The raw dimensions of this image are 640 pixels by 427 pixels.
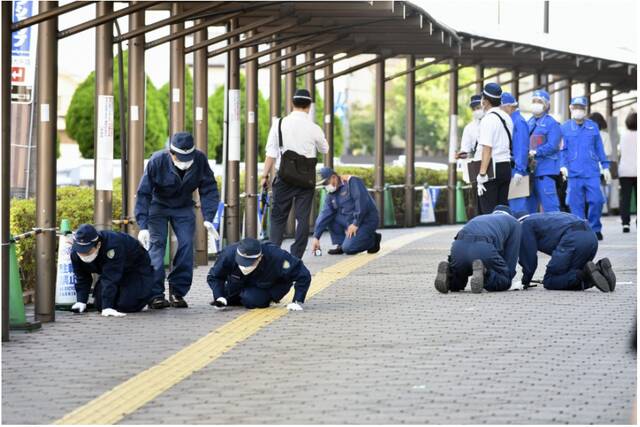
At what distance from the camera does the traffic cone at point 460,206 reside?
101 feet

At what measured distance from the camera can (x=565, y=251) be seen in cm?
1444

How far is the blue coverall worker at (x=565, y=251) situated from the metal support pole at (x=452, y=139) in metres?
13.0

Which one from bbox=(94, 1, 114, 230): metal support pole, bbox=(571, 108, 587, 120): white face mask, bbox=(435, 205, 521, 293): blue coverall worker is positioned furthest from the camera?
bbox=(571, 108, 587, 120): white face mask

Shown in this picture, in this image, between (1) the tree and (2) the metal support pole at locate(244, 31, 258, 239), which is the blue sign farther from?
(1) the tree

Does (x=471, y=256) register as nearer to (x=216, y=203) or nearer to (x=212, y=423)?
(x=216, y=203)

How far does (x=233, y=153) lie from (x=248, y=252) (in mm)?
7090

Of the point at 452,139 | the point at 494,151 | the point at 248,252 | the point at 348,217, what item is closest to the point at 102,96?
the point at 248,252

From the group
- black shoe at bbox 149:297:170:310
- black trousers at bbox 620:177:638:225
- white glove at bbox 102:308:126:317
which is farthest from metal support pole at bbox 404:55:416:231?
white glove at bbox 102:308:126:317

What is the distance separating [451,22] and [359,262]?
20.6 ft

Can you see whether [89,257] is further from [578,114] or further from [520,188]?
[578,114]

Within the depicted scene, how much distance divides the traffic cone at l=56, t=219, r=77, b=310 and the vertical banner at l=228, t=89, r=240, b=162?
6129mm

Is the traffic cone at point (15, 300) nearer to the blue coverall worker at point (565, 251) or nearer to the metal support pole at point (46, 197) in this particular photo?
the metal support pole at point (46, 197)

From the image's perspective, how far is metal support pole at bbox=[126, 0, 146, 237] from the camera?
16594 millimetres

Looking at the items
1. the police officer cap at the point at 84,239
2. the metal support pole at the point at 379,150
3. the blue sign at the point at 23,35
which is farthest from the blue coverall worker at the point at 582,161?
the police officer cap at the point at 84,239
